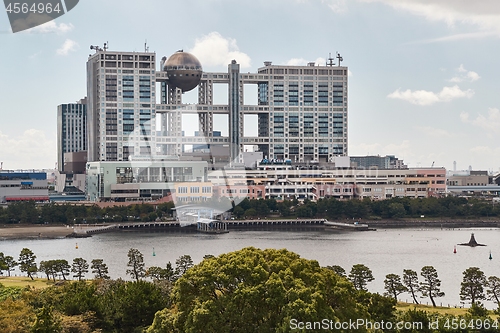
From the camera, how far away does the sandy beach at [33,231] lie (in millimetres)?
46906

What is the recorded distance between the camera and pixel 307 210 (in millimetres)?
56188

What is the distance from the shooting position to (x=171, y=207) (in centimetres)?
5625

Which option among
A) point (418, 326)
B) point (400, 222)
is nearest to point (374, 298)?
point (418, 326)

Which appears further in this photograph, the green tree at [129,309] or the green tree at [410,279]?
the green tree at [410,279]

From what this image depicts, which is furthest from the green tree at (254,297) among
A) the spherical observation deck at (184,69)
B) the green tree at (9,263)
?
the spherical observation deck at (184,69)

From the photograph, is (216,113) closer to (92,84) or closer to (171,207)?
(92,84)

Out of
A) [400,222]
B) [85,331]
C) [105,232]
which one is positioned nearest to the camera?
[85,331]

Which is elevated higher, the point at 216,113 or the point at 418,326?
the point at 216,113

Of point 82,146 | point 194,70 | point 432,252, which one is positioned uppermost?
point 194,70

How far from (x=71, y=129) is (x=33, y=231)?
42567mm

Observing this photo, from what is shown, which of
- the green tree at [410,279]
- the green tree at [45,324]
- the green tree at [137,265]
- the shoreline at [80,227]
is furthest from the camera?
the shoreline at [80,227]

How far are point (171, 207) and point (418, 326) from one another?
4191 centimetres

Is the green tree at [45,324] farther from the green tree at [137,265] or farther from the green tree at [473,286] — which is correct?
the green tree at [473,286]

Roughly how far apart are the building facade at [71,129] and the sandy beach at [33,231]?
39.8m
